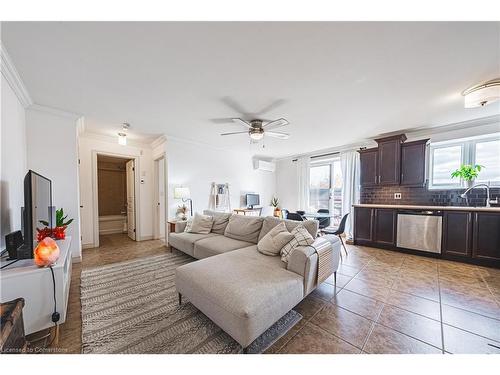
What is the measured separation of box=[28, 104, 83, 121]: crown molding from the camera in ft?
8.69

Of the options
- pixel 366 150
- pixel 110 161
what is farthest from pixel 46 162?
pixel 366 150

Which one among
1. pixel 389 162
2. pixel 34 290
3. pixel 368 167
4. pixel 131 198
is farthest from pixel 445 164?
pixel 131 198

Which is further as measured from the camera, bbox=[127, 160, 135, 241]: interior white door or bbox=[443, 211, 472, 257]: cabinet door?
bbox=[127, 160, 135, 241]: interior white door

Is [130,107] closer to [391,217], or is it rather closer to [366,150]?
[366,150]

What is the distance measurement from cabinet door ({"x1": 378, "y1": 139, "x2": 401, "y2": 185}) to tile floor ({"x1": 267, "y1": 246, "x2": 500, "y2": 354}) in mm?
1743

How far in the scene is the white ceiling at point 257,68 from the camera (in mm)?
1384

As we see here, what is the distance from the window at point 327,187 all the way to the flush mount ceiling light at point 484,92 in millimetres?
3010

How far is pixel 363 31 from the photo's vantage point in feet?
4.50

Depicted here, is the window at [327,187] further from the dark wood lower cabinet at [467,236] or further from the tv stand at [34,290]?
the tv stand at [34,290]

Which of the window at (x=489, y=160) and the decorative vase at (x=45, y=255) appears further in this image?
the window at (x=489, y=160)

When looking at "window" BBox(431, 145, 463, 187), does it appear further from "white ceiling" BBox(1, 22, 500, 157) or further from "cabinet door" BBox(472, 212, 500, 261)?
"cabinet door" BBox(472, 212, 500, 261)

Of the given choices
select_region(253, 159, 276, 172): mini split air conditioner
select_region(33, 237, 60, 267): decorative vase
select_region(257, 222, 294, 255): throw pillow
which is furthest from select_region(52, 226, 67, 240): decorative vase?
select_region(253, 159, 276, 172): mini split air conditioner

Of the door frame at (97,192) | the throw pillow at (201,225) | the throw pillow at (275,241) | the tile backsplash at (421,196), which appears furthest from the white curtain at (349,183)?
the door frame at (97,192)
